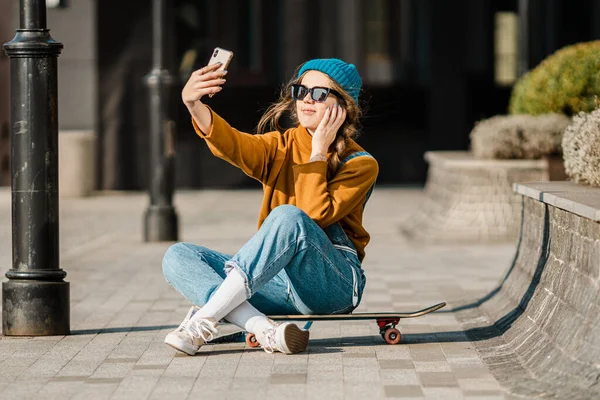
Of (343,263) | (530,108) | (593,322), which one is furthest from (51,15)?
(593,322)

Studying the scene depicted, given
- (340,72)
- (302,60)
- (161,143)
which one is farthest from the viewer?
(302,60)

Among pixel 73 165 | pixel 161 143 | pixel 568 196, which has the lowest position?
pixel 73 165

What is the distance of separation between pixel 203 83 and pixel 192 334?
115 centimetres

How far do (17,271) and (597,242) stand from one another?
9.85 ft

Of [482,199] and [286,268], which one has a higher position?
[286,268]

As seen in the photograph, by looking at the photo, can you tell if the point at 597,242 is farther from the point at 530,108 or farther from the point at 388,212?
the point at 388,212

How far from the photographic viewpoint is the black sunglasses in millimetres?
6316

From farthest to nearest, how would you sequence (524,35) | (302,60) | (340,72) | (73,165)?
(302,60) → (73,165) → (524,35) → (340,72)

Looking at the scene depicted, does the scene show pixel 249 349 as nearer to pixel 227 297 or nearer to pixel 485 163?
pixel 227 297

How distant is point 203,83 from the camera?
6047mm

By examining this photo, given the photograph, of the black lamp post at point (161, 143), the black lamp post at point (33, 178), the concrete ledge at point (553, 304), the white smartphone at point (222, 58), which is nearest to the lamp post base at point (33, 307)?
the black lamp post at point (33, 178)

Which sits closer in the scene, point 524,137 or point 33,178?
point 33,178

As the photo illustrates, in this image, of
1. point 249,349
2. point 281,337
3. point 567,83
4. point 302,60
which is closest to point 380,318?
point 281,337

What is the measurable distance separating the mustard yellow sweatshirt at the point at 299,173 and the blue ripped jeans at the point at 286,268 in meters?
0.10
